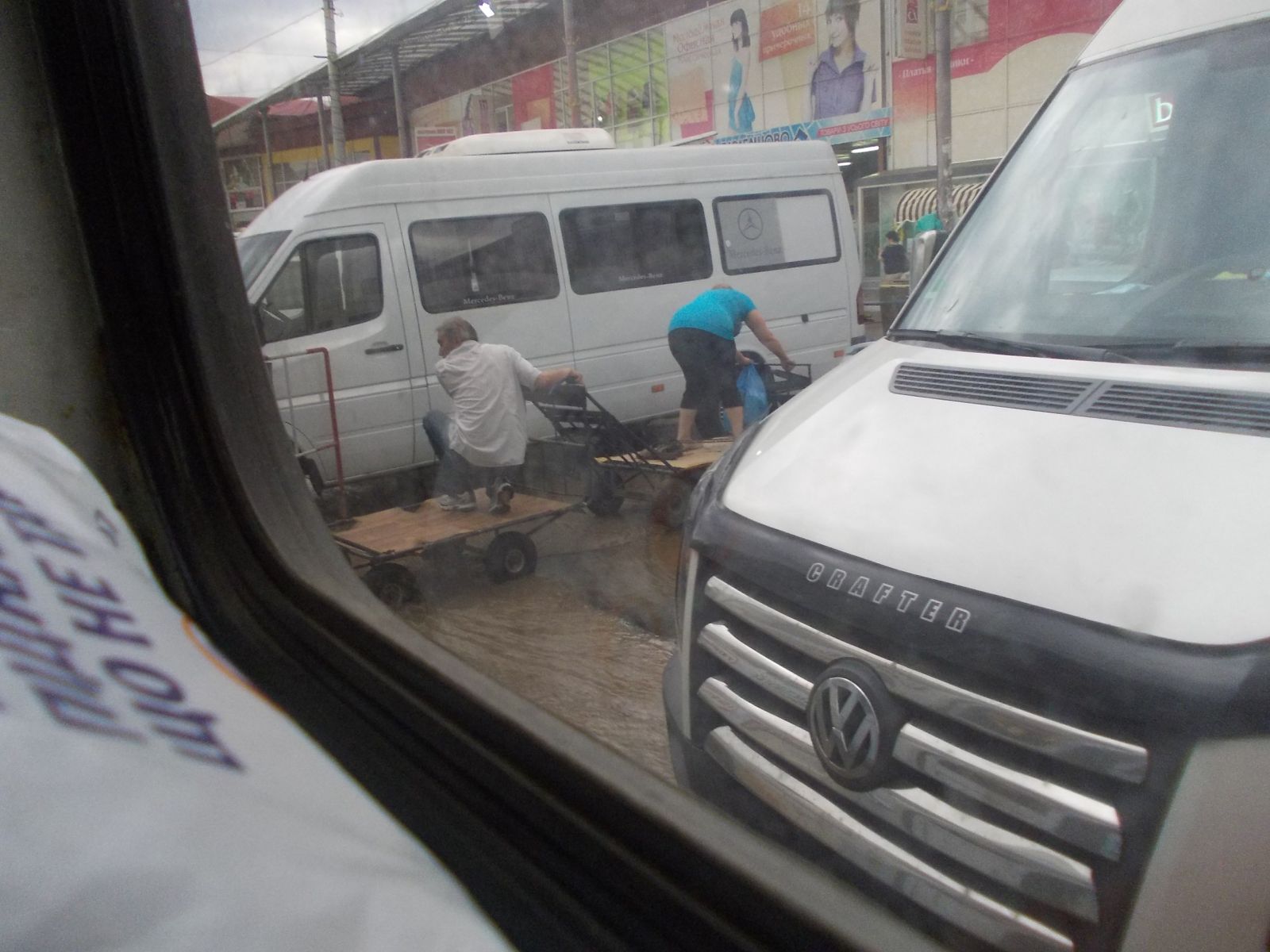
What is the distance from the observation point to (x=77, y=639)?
763 millimetres

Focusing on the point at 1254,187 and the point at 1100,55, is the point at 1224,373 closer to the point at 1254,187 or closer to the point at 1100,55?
the point at 1254,187

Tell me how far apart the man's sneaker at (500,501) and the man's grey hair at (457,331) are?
67 centimetres

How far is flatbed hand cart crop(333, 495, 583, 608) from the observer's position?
1.86 meters

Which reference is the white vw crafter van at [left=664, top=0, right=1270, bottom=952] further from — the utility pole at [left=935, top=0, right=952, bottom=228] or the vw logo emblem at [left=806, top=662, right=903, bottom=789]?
the utility pole at [left=935, top=0, right=952, bottom=228]

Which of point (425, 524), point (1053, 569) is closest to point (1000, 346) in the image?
point (1053, 569)

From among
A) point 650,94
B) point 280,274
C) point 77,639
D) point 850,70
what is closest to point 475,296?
point 280,274

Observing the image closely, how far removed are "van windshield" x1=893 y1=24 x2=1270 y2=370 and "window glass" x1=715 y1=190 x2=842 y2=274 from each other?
83.5 inches

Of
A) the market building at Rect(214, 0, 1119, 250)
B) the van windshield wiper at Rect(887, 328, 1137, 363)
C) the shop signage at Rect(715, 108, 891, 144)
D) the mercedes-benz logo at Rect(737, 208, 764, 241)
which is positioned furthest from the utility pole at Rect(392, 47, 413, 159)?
the mercedes-benz logo at Rect(737, 208, 764, 241)

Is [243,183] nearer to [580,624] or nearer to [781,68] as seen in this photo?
[781,68]

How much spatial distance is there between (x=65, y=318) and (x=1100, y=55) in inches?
65.7

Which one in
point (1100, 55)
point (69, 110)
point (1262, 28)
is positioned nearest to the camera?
point (1262, 28)

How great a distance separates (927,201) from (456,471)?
186cm

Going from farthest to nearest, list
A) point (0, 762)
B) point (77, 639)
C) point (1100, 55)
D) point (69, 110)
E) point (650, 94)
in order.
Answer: point (650, 94)
point (69, 110)
point (1100, 55)
point (77, 639)
point (0, 762)

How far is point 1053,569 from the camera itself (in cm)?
108
